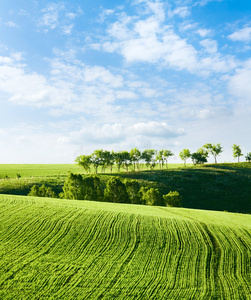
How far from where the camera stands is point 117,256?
21.0 metres

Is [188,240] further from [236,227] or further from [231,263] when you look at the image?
[236,227]

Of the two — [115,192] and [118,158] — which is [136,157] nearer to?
[118,158]

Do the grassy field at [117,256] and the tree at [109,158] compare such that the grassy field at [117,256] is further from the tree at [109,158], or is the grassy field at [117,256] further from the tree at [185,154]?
the tree at [185,154]

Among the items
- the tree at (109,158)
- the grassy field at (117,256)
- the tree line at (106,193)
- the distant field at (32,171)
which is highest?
the tree at (109,158)

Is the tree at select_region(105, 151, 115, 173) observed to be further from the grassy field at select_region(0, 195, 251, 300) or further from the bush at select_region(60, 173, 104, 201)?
the grassy field at select_region(0, 195, 251, 300)

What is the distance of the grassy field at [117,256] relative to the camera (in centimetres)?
1705

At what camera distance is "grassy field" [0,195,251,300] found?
17.0 metres

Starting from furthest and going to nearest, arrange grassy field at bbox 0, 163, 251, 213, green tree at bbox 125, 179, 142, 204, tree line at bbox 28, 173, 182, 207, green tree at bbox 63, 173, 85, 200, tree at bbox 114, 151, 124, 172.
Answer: tree at bbox 114, 151, 124, 172, grassy field at bbox 0, 163, 251, 213, green tree at bbox 125, 179, 142, 204, green tree at bbox 63, 173, 85, 200, tree line at bbox 28, 173, 182, 207

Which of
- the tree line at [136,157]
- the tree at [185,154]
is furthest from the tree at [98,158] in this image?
the tree at [185,154]

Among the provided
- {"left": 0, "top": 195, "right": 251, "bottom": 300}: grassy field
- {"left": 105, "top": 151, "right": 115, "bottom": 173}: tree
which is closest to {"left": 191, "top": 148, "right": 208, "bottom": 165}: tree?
{"left": 105, "top": 151, "right": 115, "bottom": 173}: tree

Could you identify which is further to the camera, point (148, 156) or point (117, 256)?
point (148, 156)

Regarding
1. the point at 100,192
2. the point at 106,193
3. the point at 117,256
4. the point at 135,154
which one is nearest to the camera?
the point at 117,256

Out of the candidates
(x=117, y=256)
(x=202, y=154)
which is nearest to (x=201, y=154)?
(x=202, y=154)

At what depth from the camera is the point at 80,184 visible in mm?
53438
